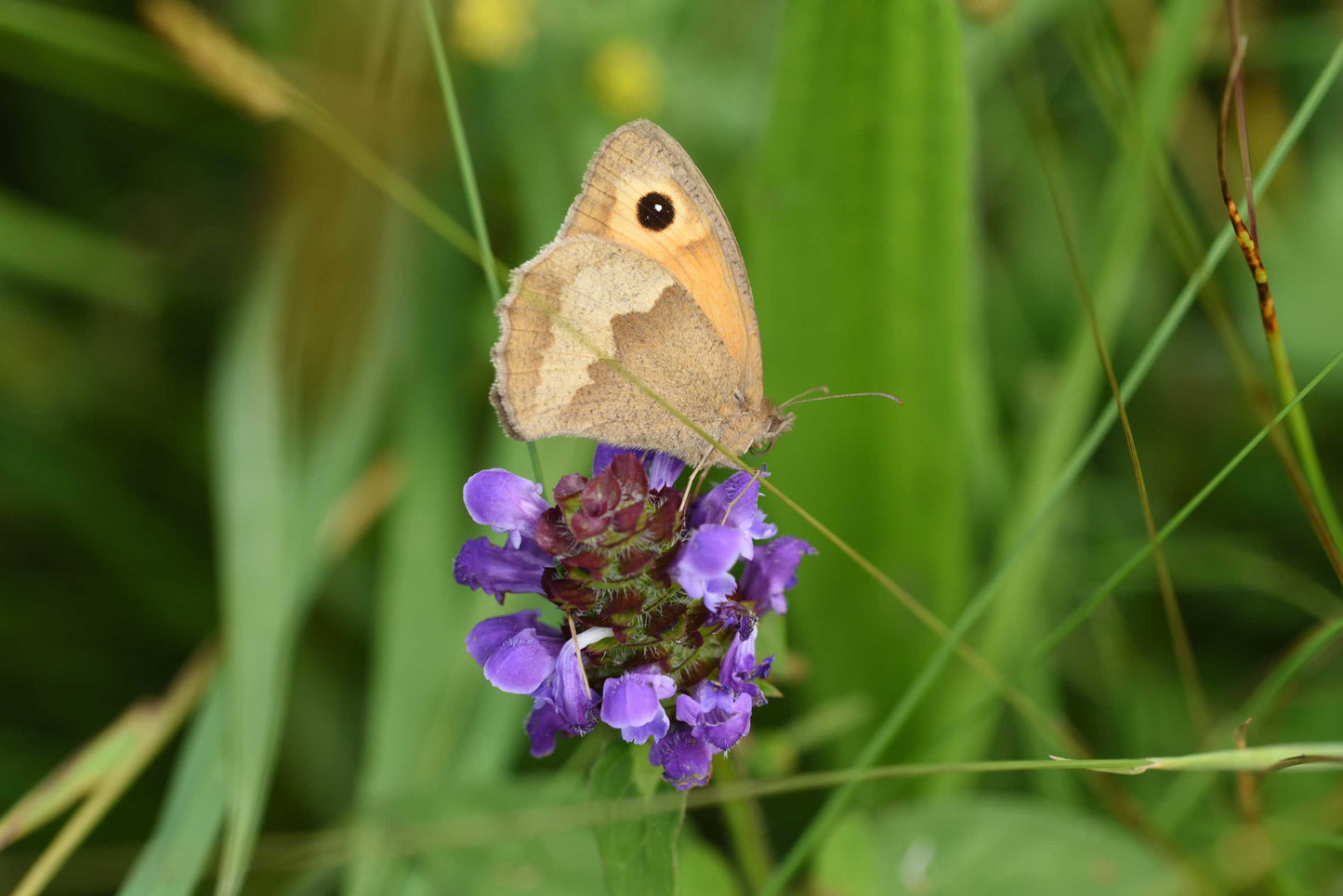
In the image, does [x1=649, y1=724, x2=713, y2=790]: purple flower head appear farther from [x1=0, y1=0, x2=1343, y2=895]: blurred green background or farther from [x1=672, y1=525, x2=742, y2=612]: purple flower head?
[x1=0, y1=0, x2=1343, y2=895]: blurred green background

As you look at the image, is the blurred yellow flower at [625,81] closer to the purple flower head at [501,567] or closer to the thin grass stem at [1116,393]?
the thin grass stem at [1116,393]

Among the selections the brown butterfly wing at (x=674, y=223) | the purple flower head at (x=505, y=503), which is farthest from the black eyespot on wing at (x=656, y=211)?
the purple flower head at (x=505, y=503)

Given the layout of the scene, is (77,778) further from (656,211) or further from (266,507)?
(656,211)

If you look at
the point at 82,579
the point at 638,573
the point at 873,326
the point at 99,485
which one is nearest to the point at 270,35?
the point at 99,485

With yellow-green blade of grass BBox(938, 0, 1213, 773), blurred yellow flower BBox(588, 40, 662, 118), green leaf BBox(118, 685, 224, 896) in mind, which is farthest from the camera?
blurred yellow flower BBox(588, 40, 662, 118)

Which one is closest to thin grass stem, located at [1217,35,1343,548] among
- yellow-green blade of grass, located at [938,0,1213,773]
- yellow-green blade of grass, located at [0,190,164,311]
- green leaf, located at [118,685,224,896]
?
yellow-green blade of grass, located at [938,0,1213,773]

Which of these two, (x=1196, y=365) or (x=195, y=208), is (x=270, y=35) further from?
(x=1196, y=365)
